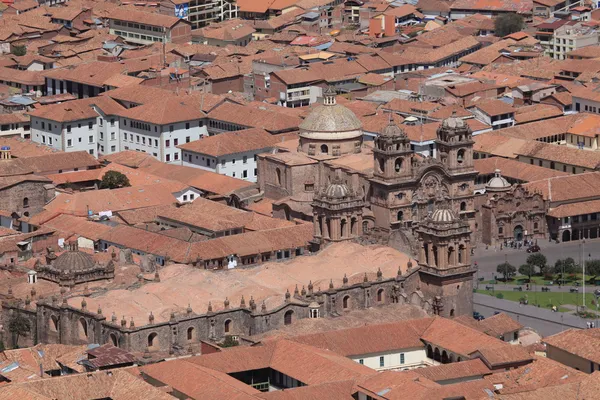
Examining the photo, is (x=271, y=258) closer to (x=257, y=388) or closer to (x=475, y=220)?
(x=475, y=220)

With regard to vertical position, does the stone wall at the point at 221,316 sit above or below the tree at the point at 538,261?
above

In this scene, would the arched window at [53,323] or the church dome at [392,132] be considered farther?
the church dome at [392,132]

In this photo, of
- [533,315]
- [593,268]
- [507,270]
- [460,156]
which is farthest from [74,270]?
[593,268]

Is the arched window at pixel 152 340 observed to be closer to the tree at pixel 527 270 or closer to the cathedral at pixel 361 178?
the cathedral at pixel 361 178

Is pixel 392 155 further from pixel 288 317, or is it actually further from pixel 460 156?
pixel 288 317

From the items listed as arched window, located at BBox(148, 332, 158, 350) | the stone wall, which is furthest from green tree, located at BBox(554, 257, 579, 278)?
arched window, located at BBox(148, 332, 158, 350)

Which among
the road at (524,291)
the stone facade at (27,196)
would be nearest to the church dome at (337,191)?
the road at (524,291)
